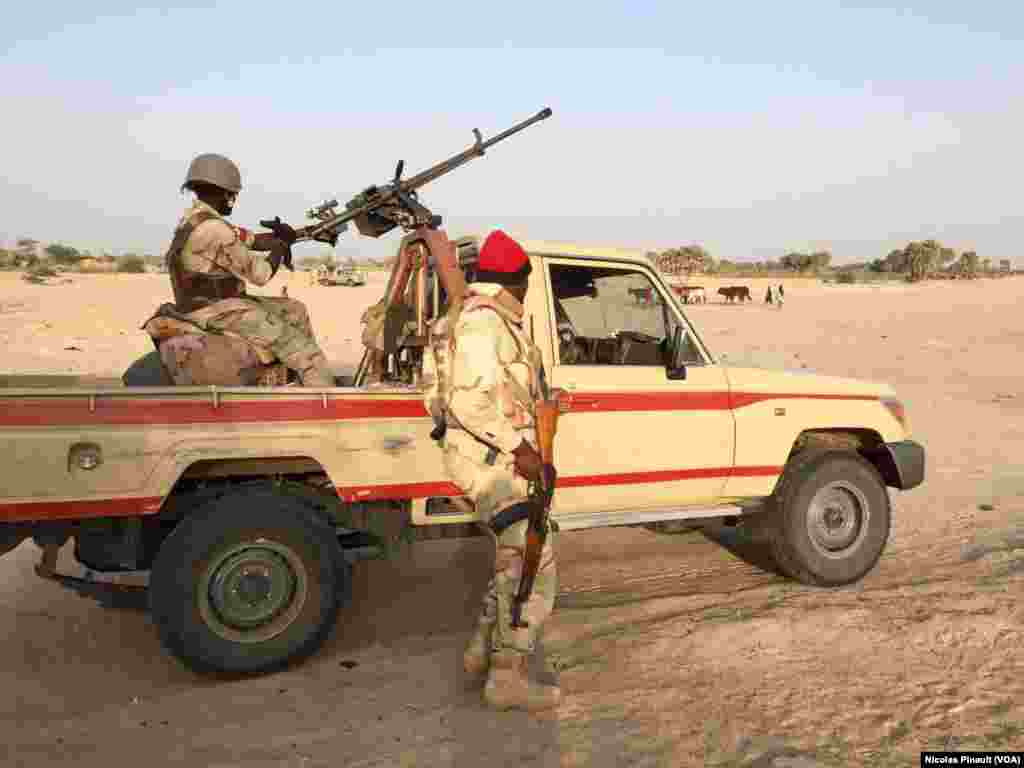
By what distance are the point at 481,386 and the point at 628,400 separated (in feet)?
4.50

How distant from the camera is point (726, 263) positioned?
81.2 metres

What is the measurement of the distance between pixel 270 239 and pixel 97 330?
16.9m

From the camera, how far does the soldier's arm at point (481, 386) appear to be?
3.39 m

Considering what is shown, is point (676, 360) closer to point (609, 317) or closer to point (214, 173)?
point (609, 317)

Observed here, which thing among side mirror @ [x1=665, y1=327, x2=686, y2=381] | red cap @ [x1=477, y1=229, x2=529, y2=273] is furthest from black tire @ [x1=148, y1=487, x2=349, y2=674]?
side mirror @ [x1=665, y1=327, x2=686, y2=381]

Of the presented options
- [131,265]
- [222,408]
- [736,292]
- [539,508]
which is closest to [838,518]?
[539,508]

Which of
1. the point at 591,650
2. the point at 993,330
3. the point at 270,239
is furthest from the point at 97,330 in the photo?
the point at 993,330

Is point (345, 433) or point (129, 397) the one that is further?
point (345, 433)

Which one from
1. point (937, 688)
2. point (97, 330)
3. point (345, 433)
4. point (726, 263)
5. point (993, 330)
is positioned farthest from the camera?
point (726, 263)

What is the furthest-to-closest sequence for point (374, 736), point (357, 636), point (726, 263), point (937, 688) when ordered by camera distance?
point (726, 263)
point (357, 636)
point (937, 688)
point (374, 736)

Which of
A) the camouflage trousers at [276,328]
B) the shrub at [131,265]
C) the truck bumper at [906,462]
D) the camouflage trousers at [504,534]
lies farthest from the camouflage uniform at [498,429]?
the shrub at [131,265]

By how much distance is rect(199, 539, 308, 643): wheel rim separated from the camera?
3.83 meters

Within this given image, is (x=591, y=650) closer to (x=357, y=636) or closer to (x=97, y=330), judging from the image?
(x=357, y=636)

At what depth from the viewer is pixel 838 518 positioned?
5.20m
